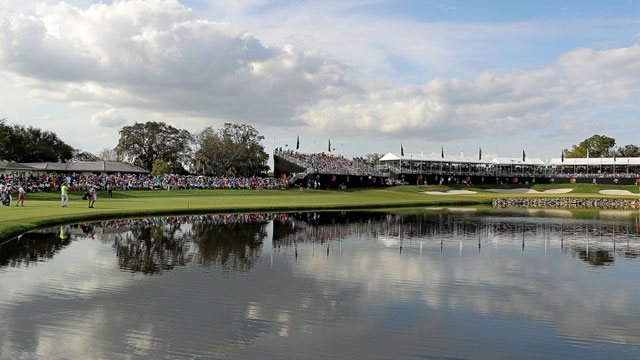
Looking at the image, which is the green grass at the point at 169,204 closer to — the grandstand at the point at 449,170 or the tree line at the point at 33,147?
the grandstand at the point at 449,170

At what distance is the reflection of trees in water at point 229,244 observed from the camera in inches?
632

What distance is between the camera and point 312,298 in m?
11.8

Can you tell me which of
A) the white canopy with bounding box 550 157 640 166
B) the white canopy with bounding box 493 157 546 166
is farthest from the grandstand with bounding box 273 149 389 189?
the white canopy with bounding box 550 157 640 166

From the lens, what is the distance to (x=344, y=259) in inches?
682

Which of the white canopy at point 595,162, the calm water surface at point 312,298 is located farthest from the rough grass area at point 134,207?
the white canopy at point 595,162

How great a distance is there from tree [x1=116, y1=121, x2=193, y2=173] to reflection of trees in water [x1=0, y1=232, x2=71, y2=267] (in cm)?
7694

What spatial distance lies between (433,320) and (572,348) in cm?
259

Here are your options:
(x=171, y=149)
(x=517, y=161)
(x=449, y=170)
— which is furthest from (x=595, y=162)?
(x=171, y=149)

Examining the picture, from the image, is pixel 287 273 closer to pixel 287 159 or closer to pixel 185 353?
pixel 185 353

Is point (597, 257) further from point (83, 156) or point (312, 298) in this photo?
point (83, 156)

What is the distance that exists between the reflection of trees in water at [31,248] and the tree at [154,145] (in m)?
76.9

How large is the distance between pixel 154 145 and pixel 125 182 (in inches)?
1509

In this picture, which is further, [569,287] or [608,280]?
[608,280]

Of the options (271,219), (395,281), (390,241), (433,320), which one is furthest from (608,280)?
(271,219)
